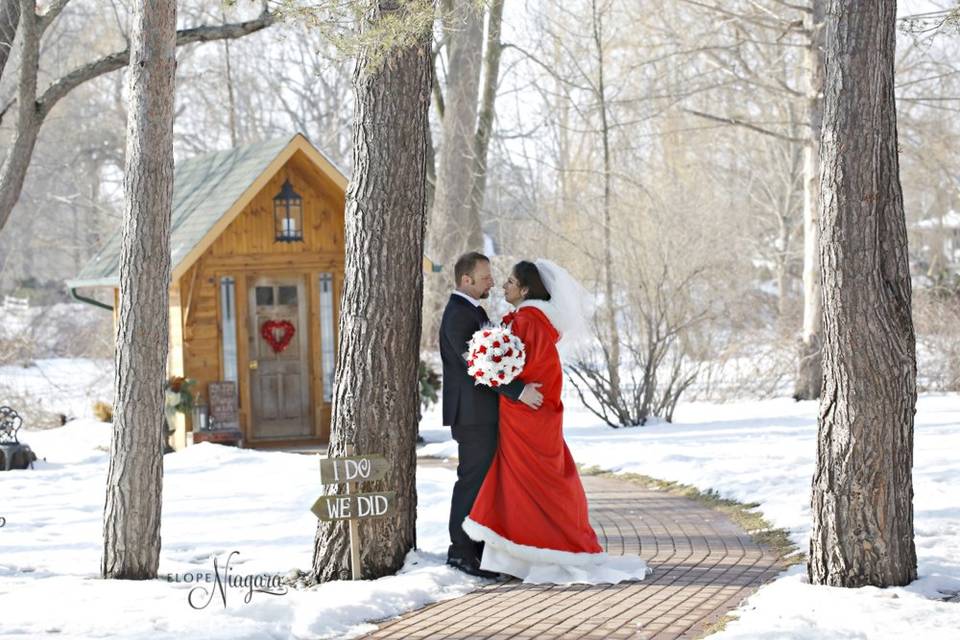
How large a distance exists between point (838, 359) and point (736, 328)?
1745 cm

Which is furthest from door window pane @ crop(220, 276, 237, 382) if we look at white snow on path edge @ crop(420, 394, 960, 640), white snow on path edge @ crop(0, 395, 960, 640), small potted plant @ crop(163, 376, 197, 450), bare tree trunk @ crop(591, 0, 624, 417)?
bare tree trunk @ crop(591, 0, 624, 417)

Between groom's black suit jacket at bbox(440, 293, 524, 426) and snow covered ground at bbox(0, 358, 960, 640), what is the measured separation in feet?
3.25

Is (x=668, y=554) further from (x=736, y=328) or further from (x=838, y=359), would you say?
(x=736, y=328)

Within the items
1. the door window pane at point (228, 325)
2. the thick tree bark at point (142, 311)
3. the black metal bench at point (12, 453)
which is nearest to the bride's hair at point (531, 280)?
the thick tree bark at point (142, 311)

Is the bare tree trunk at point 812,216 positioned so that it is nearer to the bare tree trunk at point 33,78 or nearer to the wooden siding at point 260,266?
the wooden siding at point 260,266

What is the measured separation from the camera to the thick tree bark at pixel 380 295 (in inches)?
307

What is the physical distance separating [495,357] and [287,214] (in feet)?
33.4

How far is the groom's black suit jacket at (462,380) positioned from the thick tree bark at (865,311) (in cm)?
218

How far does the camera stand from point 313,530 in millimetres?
10469

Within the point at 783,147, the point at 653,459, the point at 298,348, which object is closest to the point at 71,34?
the point at 298,348

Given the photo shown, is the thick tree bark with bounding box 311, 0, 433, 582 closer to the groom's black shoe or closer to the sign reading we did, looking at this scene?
the sign reading we did

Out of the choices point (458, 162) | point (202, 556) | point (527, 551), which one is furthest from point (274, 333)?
point (527, 551)

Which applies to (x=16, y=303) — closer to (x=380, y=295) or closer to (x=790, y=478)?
(x=790, y=478)

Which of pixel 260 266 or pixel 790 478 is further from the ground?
pixel 260 266
